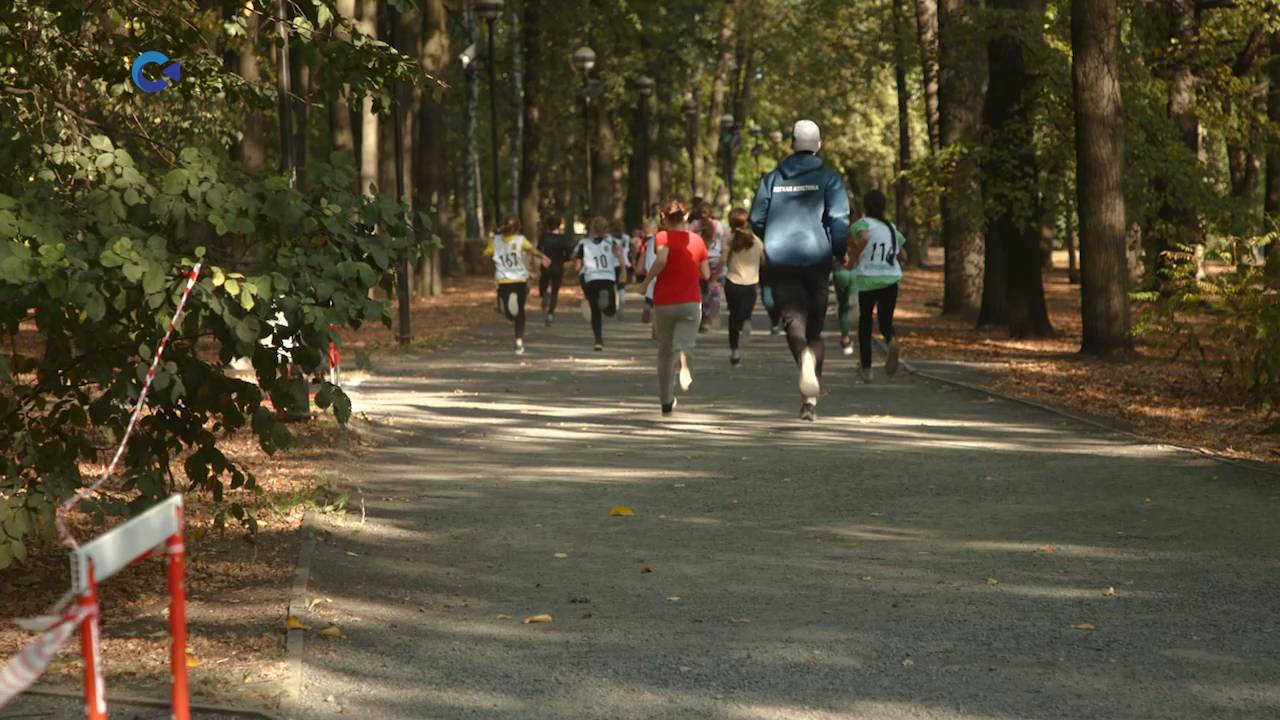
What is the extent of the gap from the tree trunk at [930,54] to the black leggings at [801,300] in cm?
1159

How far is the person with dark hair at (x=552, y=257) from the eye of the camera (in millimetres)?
25875

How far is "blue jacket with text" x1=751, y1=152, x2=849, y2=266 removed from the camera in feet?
46.3

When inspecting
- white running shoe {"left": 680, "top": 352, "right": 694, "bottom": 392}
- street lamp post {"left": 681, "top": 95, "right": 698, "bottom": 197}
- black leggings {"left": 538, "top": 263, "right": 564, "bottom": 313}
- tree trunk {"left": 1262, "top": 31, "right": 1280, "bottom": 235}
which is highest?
street lamp post {"left": 681, "top": 95, "right": 698, "bottom": 197}

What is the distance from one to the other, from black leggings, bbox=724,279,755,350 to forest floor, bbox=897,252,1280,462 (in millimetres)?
2133

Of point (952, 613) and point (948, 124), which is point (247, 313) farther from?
point (948, 124)

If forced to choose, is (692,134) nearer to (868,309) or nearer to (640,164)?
(640,164)

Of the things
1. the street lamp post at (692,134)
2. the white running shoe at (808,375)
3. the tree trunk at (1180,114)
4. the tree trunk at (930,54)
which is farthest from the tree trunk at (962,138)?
the street lamp post at (692,134)

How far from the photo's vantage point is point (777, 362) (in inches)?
794

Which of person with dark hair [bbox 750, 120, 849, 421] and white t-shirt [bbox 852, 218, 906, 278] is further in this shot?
white t-shirt [bbox 852, 218, 906, 278]

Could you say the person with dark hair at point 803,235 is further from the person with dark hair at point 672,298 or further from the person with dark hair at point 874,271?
the person with dark hair at point 874,271

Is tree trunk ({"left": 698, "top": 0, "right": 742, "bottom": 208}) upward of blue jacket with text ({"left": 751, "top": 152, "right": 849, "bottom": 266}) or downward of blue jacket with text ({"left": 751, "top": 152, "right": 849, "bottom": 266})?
upward

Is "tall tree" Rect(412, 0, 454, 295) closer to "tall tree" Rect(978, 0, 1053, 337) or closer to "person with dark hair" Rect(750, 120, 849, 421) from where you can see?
"tall tree" Rect(978, 0, 1053, 337)

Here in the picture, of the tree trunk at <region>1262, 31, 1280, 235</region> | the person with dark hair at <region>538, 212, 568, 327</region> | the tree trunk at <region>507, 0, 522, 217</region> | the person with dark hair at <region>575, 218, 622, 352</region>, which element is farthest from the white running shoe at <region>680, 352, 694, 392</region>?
the tree trunk at <region>507, 0, 522, 217</region>

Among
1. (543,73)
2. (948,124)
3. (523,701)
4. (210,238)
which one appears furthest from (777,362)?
(543,73)
